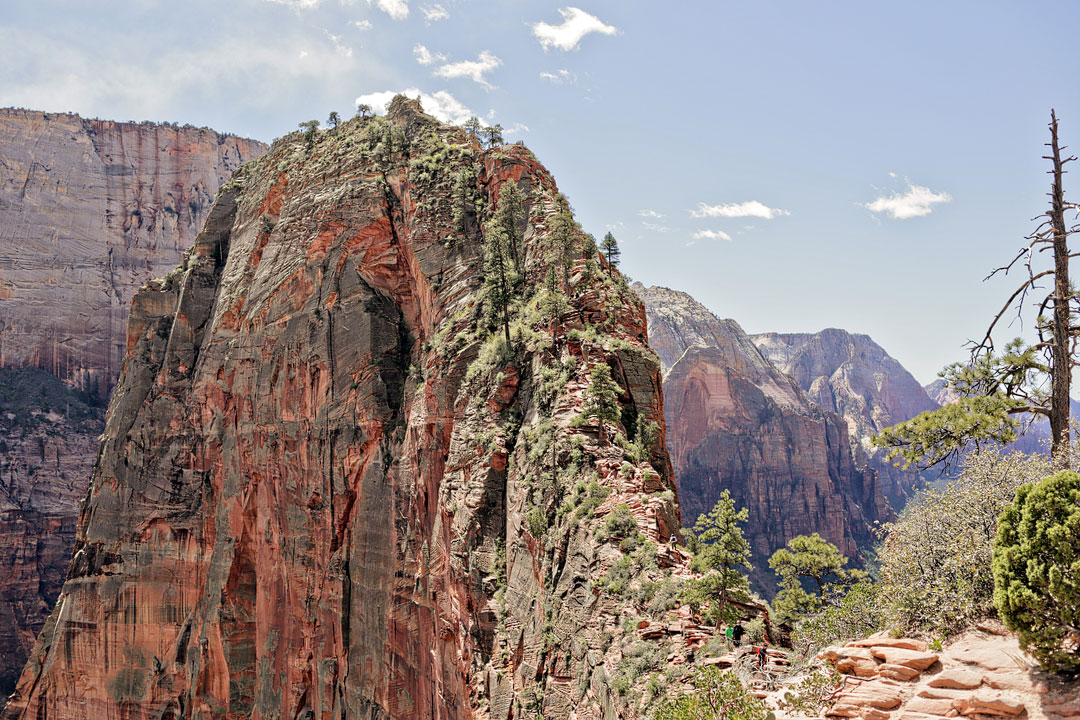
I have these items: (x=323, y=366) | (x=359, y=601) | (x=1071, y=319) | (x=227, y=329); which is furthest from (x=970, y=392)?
(x=227, y=329)

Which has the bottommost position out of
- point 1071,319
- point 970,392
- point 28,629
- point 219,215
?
point 28,629

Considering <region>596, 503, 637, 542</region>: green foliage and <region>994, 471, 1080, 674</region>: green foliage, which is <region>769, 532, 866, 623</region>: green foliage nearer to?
<region>596, 503, 637, 542</region>: green foliage

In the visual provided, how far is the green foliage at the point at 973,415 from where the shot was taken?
1683 centimetres

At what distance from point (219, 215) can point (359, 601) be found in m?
46.6

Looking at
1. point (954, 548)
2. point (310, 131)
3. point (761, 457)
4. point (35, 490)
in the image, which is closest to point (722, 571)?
point (954, 548)

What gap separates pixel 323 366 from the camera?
48.2 m

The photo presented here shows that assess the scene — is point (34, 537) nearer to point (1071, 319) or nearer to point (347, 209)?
point (347, 209)

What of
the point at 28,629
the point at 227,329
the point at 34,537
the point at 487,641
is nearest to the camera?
the point at 487,641

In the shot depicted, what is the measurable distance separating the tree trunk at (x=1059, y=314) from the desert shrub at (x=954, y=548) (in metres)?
1.70

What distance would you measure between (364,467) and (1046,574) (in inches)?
1524

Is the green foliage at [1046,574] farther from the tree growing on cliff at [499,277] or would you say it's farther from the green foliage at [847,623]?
the tree growing on cliff at [499,277]

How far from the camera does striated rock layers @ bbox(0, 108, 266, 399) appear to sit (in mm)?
127125

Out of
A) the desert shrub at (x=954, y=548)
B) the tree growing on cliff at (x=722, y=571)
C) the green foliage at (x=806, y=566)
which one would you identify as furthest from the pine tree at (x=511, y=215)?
the desert shrub at (x=954, y=548)

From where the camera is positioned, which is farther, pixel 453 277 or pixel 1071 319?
pixel 453 277
